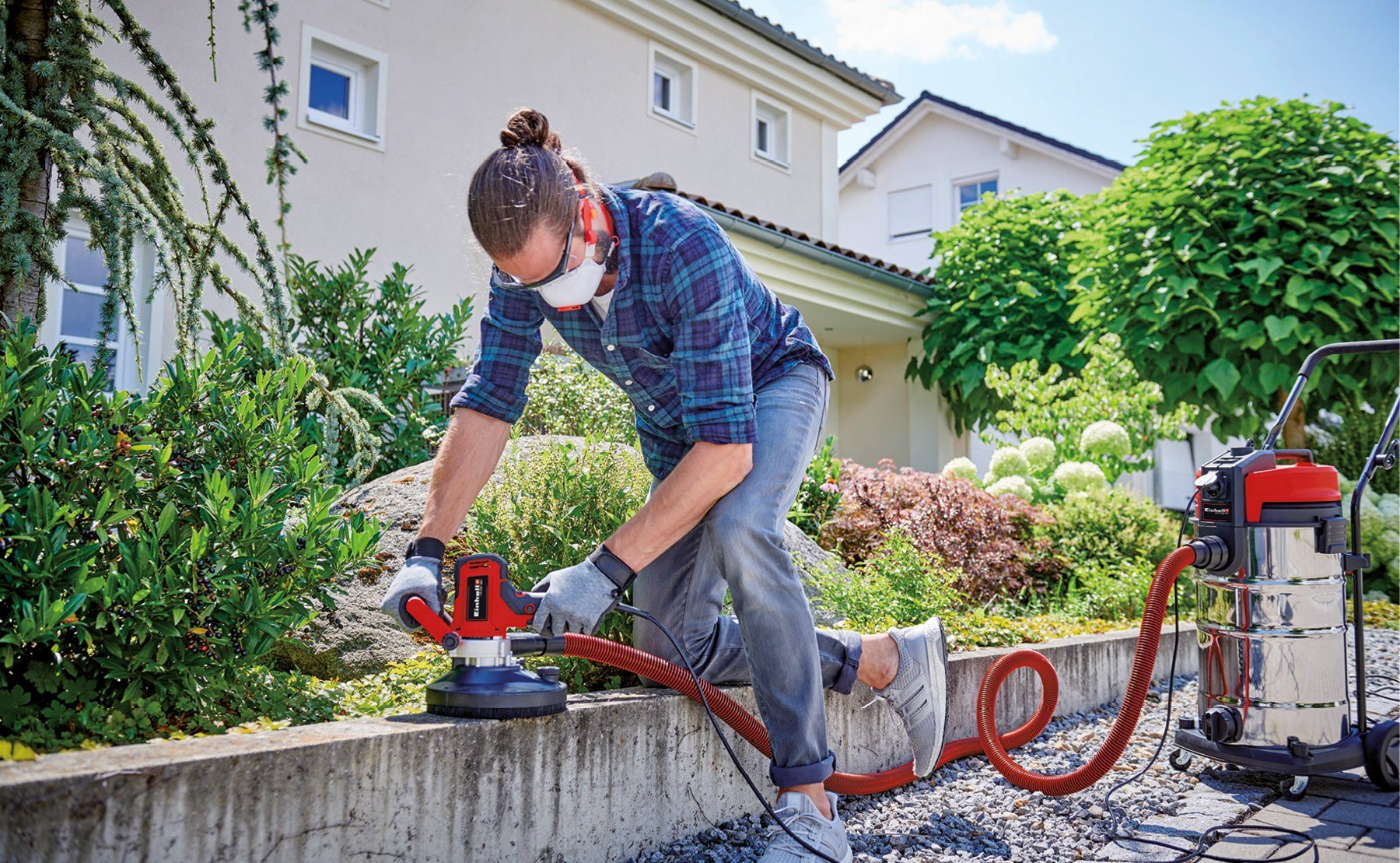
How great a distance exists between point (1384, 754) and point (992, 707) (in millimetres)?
1137

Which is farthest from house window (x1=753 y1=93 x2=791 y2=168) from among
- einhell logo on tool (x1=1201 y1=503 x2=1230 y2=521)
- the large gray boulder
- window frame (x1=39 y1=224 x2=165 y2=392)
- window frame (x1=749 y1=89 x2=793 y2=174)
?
einhell logo on tool (x1=1201 y1=503 x2=1230 y2=521)

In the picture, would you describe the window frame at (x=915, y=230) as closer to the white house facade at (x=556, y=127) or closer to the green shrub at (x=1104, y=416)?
the white house facade at (x=556, y=127)

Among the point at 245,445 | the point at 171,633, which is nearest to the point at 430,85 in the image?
the point at 245,445

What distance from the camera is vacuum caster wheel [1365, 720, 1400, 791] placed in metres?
2.98

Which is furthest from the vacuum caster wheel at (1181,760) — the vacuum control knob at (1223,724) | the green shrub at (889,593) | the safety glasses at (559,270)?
the safety glasses at (559,270)

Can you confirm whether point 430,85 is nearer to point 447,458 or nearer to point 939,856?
point 447,458

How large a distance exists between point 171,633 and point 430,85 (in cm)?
761

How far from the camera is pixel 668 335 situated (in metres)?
2.35

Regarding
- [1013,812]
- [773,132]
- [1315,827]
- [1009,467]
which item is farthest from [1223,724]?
[773,132]

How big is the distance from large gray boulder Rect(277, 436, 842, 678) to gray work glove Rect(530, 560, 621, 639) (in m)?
1.16

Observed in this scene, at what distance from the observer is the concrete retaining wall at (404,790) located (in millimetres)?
1616

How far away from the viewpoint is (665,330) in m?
2.34

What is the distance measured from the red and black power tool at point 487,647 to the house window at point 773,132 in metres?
10.8

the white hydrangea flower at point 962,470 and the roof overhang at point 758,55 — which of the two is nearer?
the white hydrangea flower at point 962,470
